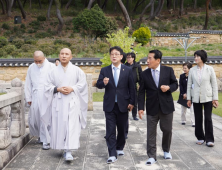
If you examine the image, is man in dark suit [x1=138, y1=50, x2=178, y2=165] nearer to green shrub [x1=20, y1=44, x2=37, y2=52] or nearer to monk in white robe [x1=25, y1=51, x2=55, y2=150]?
monk in white robe [x1=25, y1=51, x2=55, y2=150]

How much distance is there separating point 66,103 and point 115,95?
84 centimetres

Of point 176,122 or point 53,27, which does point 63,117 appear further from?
point 53,27

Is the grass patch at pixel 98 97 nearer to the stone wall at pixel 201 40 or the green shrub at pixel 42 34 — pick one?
the stone wall at pixel 201 40

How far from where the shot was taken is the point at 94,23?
2844cm

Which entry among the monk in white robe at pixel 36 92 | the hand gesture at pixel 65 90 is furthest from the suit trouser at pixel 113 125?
the monk in white robe at pixel 36 92

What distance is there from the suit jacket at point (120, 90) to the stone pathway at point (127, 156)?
89 cm

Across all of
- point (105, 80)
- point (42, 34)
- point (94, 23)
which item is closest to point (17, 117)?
point (105, 80)

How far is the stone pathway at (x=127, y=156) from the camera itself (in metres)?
4.82

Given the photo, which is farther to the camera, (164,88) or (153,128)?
(153,128)

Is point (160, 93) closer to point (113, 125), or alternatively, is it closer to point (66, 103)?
point (113, 125)

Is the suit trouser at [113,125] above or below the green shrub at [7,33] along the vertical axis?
below

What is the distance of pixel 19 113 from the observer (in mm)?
6066

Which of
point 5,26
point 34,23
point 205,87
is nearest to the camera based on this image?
point 205,87

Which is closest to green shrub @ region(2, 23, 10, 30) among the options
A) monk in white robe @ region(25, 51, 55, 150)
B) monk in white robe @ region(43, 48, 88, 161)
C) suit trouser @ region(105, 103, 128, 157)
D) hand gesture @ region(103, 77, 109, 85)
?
monk in white robe @ region(25, 51, 55, 150)
